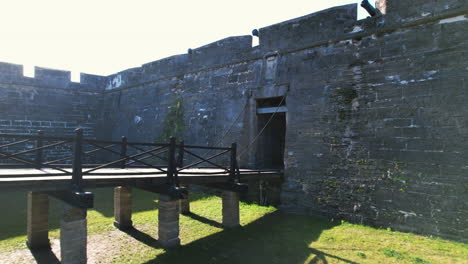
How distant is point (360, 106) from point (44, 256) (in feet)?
23.5

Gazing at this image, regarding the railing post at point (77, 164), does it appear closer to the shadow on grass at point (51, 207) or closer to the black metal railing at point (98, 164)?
the black metal railing at point (98, 164)

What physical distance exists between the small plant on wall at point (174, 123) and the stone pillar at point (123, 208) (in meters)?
4.62

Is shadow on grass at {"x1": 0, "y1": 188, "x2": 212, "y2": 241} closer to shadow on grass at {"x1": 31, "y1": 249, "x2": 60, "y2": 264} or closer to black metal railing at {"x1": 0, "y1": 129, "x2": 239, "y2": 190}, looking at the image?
shadow on grass at {"x1": 31, "y1": 249, "x2": 60, "y2": 264}

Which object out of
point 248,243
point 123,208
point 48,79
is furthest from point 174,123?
point 248,243

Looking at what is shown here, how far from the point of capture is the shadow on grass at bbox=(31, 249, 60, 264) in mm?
5012

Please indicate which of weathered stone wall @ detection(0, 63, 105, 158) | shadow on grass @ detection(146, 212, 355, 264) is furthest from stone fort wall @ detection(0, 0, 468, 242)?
weathered stone wall @ detection(0, 63, 105, 158)

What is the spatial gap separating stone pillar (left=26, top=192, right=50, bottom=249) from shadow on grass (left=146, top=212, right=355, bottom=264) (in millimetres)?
2376

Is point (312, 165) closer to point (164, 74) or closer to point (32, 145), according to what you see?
point (164, 74)

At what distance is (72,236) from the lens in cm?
404

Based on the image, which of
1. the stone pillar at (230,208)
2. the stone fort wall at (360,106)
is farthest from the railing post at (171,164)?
the stone fort wall at (360,106)

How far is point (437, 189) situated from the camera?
18.9ft

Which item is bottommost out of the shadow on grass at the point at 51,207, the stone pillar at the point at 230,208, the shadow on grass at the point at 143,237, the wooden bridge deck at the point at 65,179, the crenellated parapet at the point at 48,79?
the shadow on grass at the point at 51,207

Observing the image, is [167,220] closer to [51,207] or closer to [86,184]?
[86,184]

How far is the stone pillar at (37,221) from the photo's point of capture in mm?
5496
